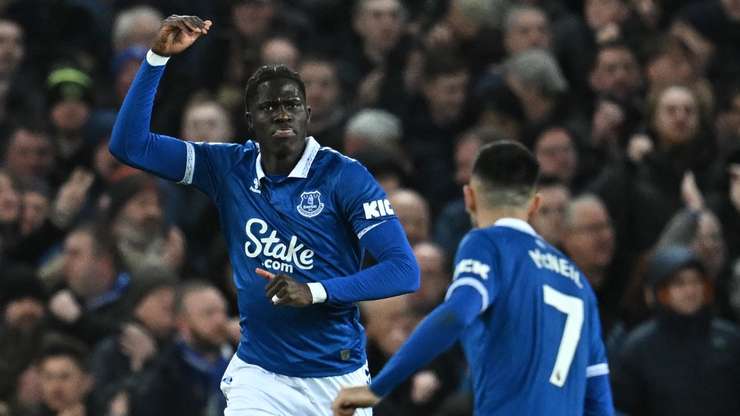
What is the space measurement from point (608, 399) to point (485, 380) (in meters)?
0.53

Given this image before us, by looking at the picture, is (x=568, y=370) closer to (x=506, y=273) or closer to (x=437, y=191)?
(x=506, y=273)

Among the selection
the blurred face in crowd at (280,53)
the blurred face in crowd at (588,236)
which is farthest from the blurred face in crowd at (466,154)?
the blurred face in crowd at (280,53)

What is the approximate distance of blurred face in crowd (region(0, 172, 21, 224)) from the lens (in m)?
12.2

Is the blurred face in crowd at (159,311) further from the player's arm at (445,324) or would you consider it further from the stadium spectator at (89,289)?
the player's arm at (445,324)

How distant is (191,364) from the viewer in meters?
10.3

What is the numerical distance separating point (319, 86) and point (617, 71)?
7.08 ft

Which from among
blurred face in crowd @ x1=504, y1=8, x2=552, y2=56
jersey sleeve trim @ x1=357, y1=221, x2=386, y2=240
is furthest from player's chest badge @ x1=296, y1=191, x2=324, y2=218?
blurred face in crowd @ x1=504, y1=8, x2=552, y2=56

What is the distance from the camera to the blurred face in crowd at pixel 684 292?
32.2 ft

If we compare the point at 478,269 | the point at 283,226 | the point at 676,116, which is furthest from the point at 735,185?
the point at 478,269

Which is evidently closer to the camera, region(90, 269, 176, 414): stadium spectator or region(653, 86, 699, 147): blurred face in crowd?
region(90, 269, 176, 414): stadium spectator

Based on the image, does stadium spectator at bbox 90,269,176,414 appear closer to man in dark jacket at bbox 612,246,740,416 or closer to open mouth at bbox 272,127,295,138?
man in dark jacket at bbox 612,246,740,416

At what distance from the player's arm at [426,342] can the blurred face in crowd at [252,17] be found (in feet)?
26.2

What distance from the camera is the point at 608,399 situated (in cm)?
630

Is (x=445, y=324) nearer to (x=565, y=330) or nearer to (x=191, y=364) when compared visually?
(x=565, y=330)
